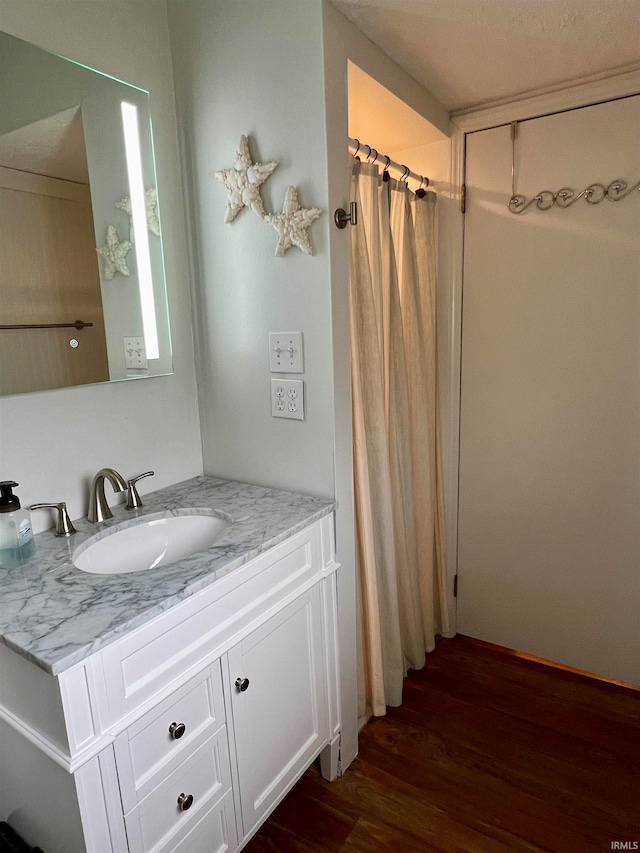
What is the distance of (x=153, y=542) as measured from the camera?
144 centimetres

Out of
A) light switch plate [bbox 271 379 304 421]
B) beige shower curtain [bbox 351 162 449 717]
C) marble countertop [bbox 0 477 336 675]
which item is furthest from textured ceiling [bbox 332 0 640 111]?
marble countertop [bbox 0 477 336 675]

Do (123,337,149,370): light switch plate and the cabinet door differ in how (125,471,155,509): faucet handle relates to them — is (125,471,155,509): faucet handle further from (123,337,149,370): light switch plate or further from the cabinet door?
the cabinet door

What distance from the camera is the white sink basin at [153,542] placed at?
133cm

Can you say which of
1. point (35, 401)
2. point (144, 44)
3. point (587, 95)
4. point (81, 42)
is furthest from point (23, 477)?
point (587, 95)

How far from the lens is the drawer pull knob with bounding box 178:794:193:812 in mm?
1090

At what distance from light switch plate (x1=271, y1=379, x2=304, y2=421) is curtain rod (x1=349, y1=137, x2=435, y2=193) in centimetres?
76

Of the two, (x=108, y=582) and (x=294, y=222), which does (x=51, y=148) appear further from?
(x=108, y=582)

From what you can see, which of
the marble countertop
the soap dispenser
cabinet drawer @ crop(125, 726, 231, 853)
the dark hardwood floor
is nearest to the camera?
the marble countertop

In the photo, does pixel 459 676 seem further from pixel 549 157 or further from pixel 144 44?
pixel 144 44

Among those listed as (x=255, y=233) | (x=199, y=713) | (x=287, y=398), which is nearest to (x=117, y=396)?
(x=287, y=398)

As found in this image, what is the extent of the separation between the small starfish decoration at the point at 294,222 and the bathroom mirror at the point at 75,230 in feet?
1.41

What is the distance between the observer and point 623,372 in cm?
184

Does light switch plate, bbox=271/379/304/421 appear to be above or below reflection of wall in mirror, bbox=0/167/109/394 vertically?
below

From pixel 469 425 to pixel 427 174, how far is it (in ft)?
3.45
